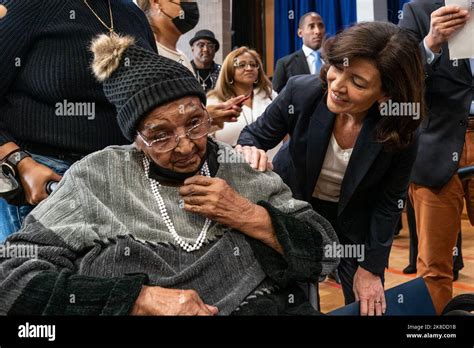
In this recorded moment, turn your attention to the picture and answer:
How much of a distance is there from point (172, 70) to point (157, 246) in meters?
0.38

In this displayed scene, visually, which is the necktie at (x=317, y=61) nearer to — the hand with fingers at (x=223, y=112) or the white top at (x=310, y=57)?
the white top at (x=310, y=57)

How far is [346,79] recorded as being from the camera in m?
1.37

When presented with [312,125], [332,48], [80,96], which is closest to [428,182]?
[312,125]

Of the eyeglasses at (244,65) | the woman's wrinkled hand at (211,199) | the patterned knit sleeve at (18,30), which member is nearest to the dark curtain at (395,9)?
the eyeglasses at (244,65)

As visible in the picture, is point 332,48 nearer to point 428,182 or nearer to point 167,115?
point 167,115

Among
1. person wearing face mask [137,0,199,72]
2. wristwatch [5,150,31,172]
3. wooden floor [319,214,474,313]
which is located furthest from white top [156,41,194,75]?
wooden floor [319,214,474,313]

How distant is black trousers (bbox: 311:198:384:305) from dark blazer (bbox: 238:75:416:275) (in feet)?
0.08

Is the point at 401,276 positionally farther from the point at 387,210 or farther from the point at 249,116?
the point at 249,116

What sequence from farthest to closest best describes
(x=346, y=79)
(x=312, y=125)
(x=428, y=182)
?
(x=428, y=182) < (x=312, y=125) < (x=346, y=79)

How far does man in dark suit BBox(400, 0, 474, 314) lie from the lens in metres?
1.50

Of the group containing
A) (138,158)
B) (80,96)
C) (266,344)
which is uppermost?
(80,96)

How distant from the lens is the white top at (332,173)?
1.52 meters

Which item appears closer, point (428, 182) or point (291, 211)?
point (291, 211)

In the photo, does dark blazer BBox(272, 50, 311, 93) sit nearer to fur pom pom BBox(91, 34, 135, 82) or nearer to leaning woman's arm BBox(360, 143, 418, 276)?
leaning woman's arm BBox(360, 143, 418, 276)
